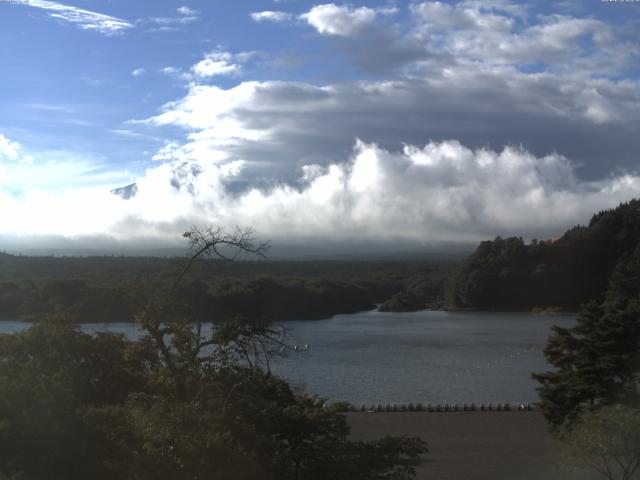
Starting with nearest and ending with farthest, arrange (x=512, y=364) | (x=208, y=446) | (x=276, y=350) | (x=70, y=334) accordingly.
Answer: (x=208, y=446), (x=276, y=350), (x=70, y=334), (x=512, y=364)

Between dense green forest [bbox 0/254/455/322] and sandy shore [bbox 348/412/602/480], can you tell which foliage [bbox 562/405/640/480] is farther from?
dense green forest [bbox 0/254/455/322]

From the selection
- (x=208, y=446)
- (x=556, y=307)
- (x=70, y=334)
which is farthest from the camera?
(x=556, y=307)

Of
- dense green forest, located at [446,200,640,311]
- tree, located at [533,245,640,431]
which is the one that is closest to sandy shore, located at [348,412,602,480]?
tree, located at [533,245,640,431]

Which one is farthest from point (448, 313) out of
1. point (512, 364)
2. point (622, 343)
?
point (622, 343)

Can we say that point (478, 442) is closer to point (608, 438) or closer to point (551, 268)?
point (608, 438)

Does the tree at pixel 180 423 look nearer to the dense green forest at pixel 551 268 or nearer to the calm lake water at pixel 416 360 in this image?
the calm lake water at pixel 416 360

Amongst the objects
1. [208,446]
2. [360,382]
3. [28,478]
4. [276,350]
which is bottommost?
[360,382]

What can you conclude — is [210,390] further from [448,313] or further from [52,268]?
[448,313]
